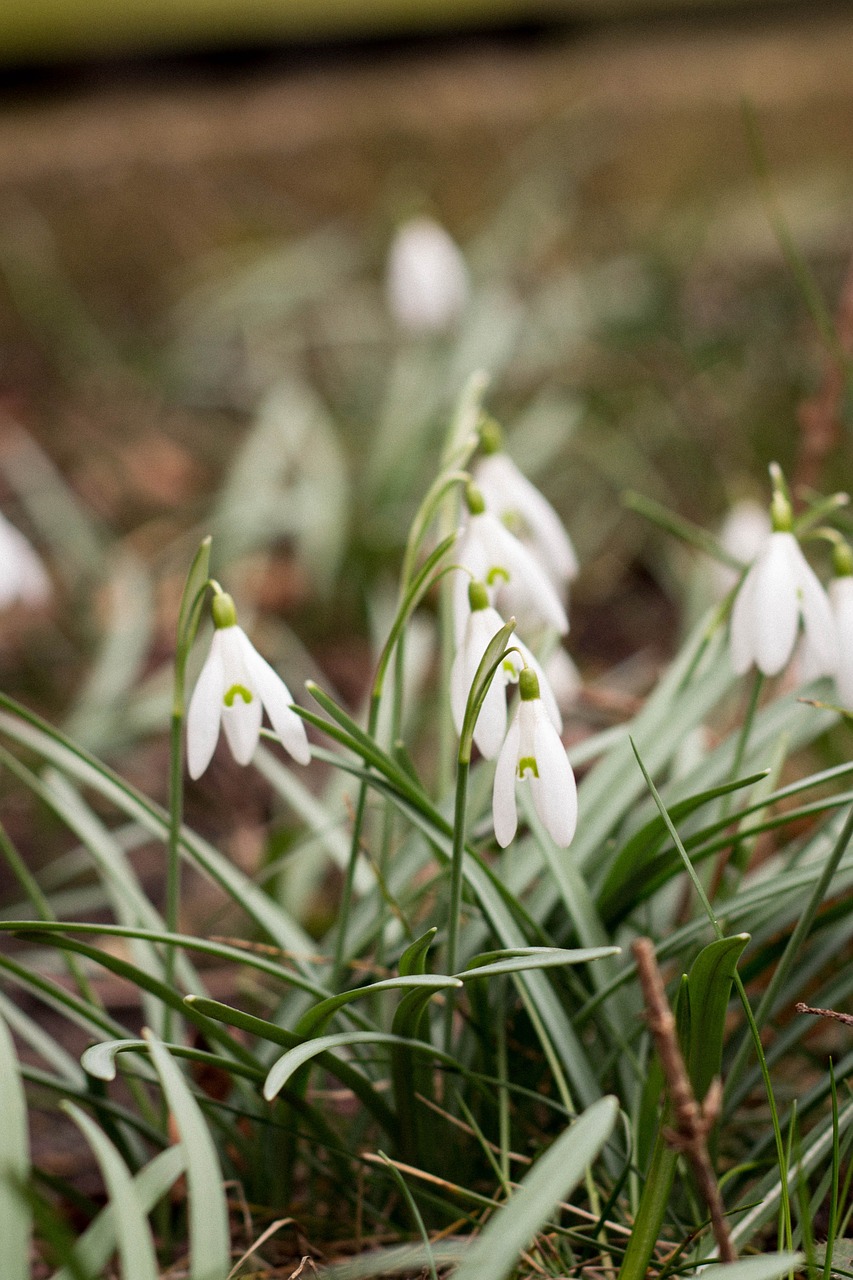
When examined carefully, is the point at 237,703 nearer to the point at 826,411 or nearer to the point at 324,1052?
the point at 324,1052

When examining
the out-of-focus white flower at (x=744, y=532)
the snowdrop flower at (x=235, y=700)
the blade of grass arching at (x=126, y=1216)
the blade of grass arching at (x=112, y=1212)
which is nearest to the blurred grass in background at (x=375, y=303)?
the out-of-focus white flower at (x=744, y=532)

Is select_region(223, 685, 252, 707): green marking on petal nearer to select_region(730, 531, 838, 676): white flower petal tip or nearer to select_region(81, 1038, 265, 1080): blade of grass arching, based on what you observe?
select_region(81, 1038, 265, 1080): blade of grass arching

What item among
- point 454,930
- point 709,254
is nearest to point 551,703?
point 454,930

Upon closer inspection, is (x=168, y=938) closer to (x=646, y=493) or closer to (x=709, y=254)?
(x=646, y=493)

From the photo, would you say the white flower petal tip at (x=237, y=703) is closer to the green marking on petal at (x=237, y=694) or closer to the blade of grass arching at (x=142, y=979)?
the green marking on petal at (x=237, y=694)

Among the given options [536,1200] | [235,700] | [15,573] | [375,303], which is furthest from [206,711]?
[375,303]
